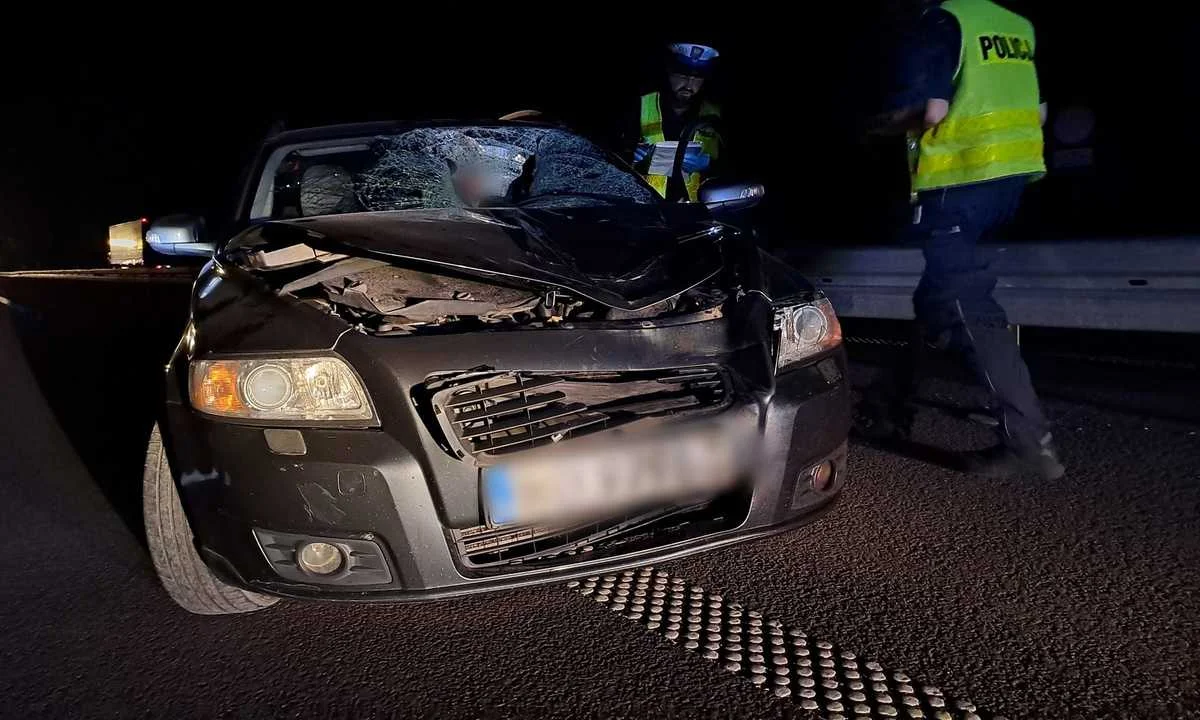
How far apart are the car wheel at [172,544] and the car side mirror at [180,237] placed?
107 centimetres

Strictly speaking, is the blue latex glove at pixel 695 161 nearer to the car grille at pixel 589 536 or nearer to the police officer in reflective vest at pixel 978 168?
the police officer in reflective vest at pixel 978 168

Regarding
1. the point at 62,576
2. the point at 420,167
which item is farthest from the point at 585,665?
the point at 420,167

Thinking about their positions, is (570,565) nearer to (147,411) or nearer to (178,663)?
(178,663)

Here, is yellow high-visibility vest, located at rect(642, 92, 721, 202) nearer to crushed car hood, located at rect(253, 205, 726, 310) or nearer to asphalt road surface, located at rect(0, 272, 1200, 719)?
crushed car hood, located at rect(253, 205, 726, 310)

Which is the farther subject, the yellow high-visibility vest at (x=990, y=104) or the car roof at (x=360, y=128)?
the car roof at (x=360, y=128)

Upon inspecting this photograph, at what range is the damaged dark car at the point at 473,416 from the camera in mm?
1889

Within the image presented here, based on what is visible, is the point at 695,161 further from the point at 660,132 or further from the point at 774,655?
the point at 774,655

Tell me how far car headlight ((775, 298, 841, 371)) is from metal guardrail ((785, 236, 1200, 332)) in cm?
139

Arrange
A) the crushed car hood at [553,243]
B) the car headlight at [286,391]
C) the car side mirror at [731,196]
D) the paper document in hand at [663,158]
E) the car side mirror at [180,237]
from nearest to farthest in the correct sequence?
the car headlight at [286,391] → the crushed car hood at [553,243] → the car side mirror at [180,237] → the car side mirror at [731,196] → the paper document in hand at [663,158]

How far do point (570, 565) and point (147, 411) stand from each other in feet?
13.6

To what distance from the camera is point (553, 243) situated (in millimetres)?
2523

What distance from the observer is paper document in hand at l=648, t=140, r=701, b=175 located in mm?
4777

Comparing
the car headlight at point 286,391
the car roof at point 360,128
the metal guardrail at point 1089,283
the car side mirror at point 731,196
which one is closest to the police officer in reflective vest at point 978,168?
the metal guardrail at point 1089,283

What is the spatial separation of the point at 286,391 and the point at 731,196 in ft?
7.08
